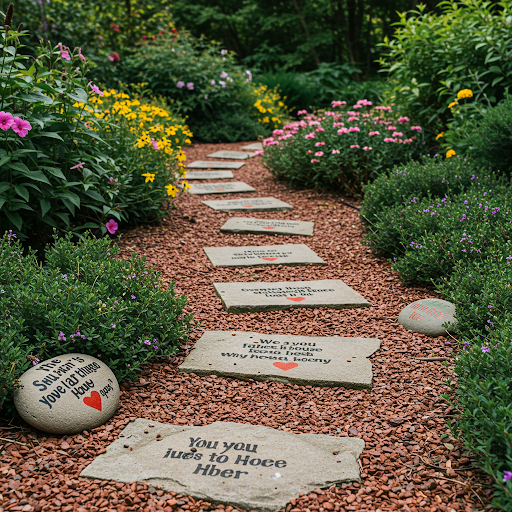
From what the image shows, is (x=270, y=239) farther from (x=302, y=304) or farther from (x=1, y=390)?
(x=1, y=390)

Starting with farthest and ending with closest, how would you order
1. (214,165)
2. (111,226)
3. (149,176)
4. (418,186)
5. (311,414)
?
(214,165) < (418,186) < (149,176) < (111,226) < (311,414)

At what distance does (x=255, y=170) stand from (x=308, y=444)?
549 centimetres

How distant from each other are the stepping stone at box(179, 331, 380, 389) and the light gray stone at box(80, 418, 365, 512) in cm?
40

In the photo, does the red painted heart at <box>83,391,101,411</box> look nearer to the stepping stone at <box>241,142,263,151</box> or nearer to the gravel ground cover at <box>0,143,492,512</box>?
the gravel ground cover at <box>0,143,492,512</box>

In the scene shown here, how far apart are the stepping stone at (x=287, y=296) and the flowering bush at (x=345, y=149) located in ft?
7.11

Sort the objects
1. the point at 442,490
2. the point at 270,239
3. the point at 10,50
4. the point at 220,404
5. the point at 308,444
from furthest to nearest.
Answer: the point at 270,239
the point at 10,50
the point at 220,404
the point at 308,444
the point at 442,490

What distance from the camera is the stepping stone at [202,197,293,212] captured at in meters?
5.21

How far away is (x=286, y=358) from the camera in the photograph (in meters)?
2.51

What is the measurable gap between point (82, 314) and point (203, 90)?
7643 millimetres

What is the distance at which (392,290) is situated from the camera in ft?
11.0

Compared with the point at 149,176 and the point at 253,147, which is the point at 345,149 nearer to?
the point at 149,176

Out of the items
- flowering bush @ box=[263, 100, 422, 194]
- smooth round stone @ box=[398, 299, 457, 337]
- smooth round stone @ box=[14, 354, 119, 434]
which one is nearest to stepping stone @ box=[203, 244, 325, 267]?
smooth round stone @ box=[398, 299, 457, 337]

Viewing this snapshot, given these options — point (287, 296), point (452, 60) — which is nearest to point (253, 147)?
point (452, 60)

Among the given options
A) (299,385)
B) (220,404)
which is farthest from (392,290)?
(220,404)
